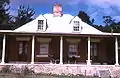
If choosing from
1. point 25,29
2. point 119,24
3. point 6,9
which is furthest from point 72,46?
point 119,24

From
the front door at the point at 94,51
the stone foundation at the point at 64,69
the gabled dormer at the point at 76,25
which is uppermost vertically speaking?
the gabled dormer at the point at 76,25

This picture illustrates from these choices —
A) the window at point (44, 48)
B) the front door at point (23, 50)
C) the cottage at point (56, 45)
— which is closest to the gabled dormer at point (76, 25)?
the cottage at point (56, 45)

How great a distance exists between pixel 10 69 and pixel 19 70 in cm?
80

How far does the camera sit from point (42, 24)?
102 feet

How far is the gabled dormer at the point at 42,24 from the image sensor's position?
3080cm

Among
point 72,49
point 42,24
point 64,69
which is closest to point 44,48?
point 42,24

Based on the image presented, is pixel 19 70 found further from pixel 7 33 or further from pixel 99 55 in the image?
pixel 99 55

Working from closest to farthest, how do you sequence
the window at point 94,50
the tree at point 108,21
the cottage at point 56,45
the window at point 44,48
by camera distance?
the cottage at point 56,45 → the window at point 44,48 → the window at point 94,50 → the tree at point 108,21

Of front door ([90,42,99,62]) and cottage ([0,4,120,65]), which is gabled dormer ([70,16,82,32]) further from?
front door ([90,42,99,62])

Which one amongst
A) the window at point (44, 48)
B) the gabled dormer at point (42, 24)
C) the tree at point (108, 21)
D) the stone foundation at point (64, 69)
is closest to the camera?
the stone foundation at point (64, 69)

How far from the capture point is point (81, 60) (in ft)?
103

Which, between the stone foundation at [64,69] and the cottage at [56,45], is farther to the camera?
the cottage at [56,45]

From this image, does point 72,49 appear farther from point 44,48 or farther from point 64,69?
point 64,69

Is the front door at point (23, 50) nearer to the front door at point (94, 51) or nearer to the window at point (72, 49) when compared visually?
the window at point (72, 49)
